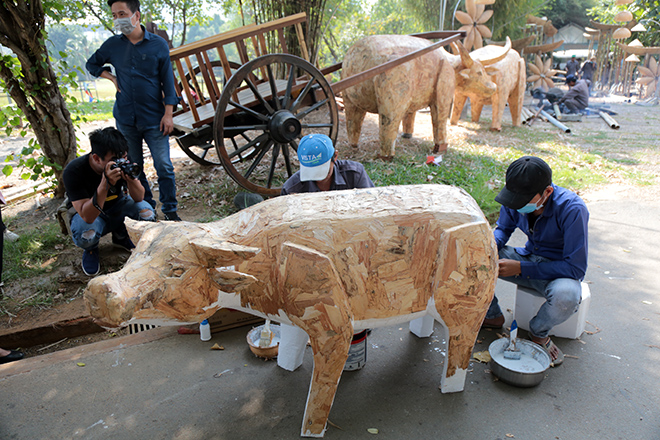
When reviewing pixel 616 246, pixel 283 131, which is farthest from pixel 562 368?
pixel 283 131

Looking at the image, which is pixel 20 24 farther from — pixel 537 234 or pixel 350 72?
pixel 537 234

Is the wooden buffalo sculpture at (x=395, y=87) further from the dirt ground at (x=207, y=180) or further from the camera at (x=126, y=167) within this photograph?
the camera at (x=126, y=167)

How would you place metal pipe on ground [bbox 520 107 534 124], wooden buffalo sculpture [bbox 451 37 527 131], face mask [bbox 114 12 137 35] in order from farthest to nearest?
metal pipe on ground [bbox 520 107 534 124], wooden buffalo sculpture [bbox 451 37 527 131], face mask [bbox 114 12 137 35]

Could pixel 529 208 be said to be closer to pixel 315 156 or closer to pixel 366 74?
pixel 315 156

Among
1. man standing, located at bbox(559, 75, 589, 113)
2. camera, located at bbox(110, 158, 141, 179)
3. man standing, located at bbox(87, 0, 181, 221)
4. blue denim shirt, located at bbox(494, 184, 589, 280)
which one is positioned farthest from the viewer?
man standing, located at bbox(559, 75, 589, 113)

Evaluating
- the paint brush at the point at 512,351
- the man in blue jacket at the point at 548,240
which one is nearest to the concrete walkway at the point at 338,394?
the paint brush at the point at 512,351

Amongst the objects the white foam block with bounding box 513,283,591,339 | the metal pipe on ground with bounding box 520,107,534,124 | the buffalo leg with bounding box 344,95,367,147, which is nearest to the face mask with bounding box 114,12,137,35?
the buffalo leg with bounding box 344,95,367,147

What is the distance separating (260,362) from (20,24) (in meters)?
4.13

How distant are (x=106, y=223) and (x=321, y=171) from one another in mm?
2174

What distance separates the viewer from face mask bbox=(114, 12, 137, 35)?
3.63 meters

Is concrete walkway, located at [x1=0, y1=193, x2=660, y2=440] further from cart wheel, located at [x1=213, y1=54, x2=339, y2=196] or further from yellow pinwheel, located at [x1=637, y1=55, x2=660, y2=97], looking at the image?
yellow pinwheel, located at [x1=637, y1=55, x2=660, y2=97]

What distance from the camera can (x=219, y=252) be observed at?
1743 mm

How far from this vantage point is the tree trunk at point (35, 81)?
4074mm

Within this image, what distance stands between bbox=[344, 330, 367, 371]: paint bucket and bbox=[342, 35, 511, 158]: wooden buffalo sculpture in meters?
4.31
